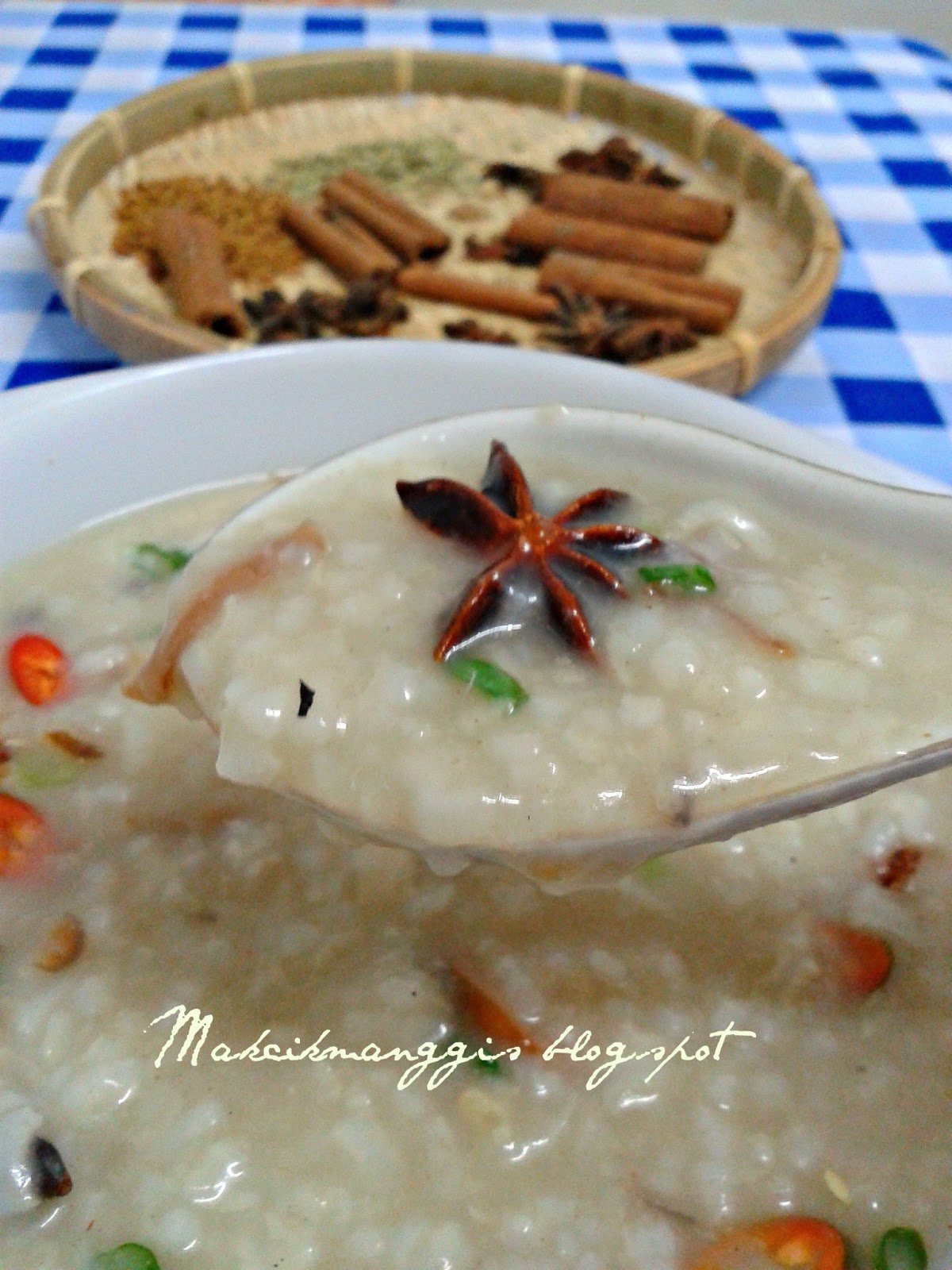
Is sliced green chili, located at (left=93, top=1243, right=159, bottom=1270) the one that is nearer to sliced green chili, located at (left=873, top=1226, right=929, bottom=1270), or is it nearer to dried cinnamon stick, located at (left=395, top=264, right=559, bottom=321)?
sliced green chili, located at (left=873, top=1226, right=929, bottom=1270)

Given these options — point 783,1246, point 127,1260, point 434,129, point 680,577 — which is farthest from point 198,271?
point 783,1246

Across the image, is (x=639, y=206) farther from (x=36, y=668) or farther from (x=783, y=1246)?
(x=783, y=1246)

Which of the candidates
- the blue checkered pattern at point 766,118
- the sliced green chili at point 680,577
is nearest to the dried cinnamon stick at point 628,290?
the blue checkered pattern at point 766,118

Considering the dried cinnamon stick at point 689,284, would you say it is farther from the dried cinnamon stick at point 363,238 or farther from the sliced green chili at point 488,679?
the sliced green chili at point 488,679

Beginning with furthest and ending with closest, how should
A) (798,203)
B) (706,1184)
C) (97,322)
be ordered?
1. (798,203)
2. (97,322)
3. (706,1184)

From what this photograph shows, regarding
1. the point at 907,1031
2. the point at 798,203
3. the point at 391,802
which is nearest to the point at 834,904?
the point at 907,1031

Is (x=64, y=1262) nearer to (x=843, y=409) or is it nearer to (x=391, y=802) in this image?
(x=391, y=802)
